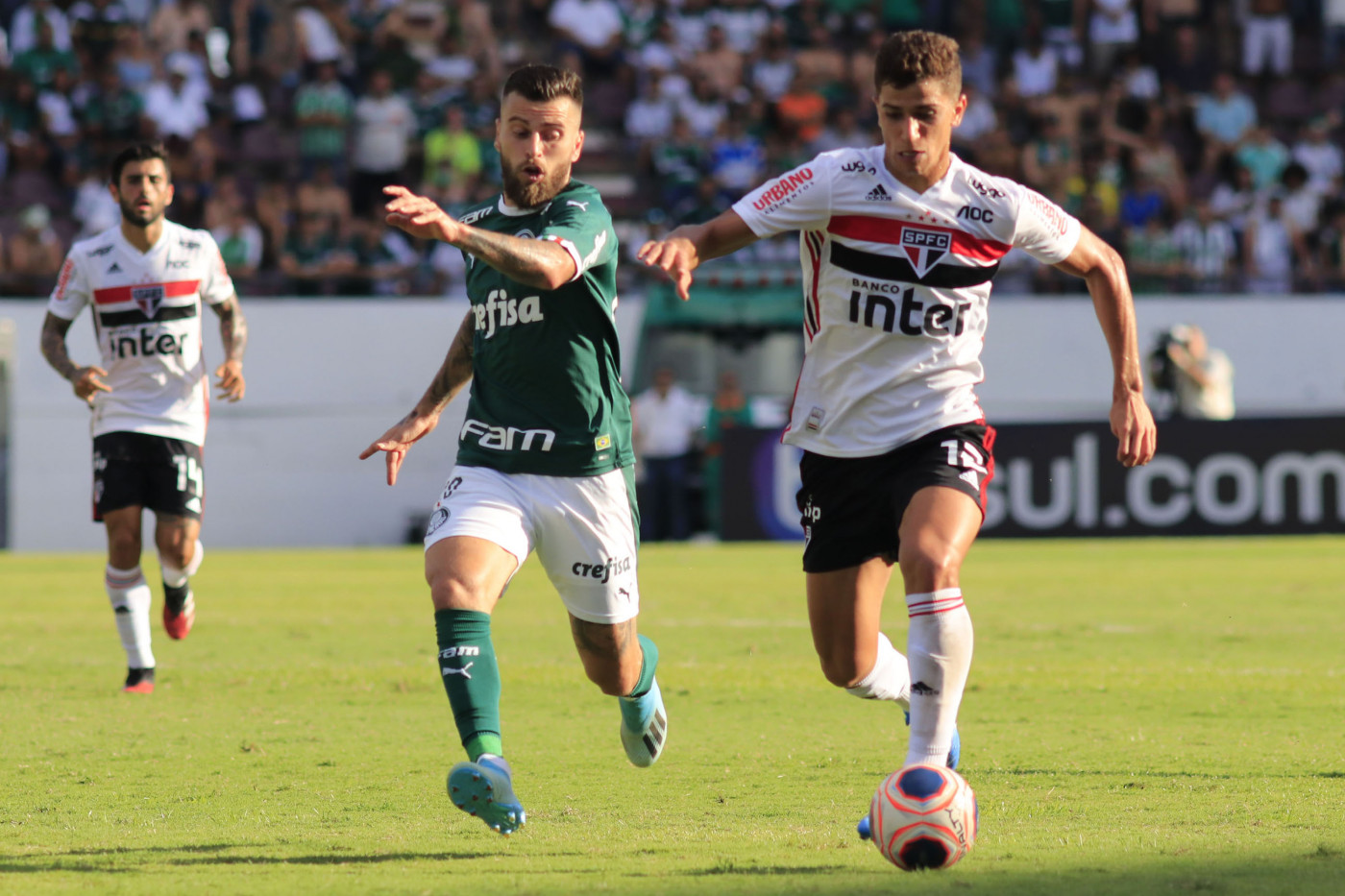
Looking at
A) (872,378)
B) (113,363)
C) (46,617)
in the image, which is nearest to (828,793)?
(872,378)

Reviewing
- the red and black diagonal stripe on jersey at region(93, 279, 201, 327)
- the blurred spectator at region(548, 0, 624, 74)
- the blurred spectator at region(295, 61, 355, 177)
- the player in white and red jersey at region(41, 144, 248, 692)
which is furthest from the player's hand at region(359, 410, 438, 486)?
the blurred spectator at region(548, 0, 624, 74)

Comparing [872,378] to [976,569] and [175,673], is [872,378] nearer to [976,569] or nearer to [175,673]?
[175,673]

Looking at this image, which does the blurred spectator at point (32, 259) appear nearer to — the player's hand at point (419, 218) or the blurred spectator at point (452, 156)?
the blurred spectator at point (452, 156)

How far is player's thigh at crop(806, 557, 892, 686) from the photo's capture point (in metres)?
5.45

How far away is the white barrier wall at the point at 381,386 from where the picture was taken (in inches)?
855

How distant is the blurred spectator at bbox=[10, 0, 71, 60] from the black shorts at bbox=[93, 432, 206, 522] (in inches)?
638

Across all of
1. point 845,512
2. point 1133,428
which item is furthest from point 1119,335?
point 845,512

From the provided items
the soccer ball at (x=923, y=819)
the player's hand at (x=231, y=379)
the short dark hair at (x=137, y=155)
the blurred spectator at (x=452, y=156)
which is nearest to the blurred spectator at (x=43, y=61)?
the blurred spectator at (x=452, y=156)

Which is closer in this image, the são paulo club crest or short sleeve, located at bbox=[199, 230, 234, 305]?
the são paulo club crest

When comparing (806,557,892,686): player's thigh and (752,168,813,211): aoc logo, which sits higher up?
(752,168,813,211): aoc logo

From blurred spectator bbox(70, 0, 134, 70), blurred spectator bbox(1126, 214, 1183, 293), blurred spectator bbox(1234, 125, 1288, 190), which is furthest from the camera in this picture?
blurred spectator bbox(70, 0, 134, 70)

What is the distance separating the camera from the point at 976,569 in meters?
15.9

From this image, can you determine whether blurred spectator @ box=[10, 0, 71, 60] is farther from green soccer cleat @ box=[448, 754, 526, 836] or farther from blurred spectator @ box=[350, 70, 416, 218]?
green soccer cleat @ box=[448, 754, 526, 836]

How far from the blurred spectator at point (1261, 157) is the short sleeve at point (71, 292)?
17774 millimetres
